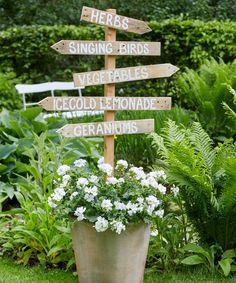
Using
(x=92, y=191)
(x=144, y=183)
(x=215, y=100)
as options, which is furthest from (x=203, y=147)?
(x=215, y=100)

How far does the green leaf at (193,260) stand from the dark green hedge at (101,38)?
7388mm

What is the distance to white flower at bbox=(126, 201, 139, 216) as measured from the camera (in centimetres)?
415

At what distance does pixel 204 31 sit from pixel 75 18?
15.5 ft

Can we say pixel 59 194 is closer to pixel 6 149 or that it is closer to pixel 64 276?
pixel 64 276

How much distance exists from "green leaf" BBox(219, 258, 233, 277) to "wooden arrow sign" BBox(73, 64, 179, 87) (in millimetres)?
1384

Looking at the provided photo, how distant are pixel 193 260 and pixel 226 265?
24cm

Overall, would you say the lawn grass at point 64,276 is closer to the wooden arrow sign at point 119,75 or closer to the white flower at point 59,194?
the white flower at point 59,194

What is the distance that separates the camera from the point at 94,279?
14.1 feet

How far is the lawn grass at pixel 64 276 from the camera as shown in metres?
4.59

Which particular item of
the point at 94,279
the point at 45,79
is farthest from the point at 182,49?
the point at 94,279

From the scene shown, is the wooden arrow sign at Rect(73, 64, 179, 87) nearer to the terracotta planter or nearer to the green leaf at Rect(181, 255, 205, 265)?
the terracotta planter

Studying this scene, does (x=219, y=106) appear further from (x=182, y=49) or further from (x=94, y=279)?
(x=94, y=279)

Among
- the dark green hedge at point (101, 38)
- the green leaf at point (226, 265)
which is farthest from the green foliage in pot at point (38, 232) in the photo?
the dark green hedge at point (101, 38)

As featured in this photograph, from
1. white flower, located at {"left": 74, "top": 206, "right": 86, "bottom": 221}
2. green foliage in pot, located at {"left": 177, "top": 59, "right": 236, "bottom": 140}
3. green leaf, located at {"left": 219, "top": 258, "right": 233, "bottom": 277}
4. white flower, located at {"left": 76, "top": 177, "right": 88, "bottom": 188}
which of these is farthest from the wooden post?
green foliage in pot, located at {"left": 177, "top": 59, "right": 236, "bottom": 140}
